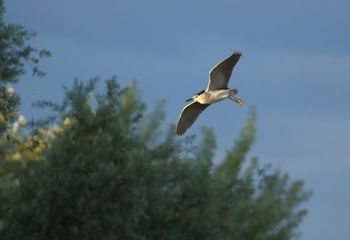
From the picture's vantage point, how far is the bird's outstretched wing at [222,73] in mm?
23125

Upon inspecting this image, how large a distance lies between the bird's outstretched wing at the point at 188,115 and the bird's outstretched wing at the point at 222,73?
2.10m

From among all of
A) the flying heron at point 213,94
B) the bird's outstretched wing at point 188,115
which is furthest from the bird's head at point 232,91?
the bird's outstretched wing at point 188,115

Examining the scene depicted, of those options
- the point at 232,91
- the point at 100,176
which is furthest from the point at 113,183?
the point at 232,91

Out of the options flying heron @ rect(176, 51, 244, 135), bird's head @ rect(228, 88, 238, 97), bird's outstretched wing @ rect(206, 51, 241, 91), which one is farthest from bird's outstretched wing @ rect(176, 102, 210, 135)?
bird's head @ rect(228, 88, 238, 97)

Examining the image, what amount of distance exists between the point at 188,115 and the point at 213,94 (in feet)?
7.94

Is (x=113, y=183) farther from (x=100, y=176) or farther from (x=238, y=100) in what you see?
(x=238, y=100)

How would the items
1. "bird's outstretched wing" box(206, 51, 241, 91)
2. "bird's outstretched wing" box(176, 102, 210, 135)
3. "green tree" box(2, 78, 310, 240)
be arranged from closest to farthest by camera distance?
"green tree" box(2, 78, 310, 240) → "bird's outstretched wing" box(206, 51, 241, 91) → "bird's outstretched wing" box(176, 102, 210, 135)

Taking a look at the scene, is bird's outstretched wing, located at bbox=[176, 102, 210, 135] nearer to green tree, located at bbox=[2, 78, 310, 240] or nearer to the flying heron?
the flying heron

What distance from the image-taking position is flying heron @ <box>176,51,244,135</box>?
76.8ft

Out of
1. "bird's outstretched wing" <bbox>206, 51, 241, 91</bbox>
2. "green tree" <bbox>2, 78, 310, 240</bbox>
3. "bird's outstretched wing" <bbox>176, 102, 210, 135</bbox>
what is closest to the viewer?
"green tree" <bbox>2, 78, 310, 240</bbox>

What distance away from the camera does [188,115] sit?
2669 centimetres

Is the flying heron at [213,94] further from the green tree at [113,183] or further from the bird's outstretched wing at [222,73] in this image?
the green tree at [113,183]

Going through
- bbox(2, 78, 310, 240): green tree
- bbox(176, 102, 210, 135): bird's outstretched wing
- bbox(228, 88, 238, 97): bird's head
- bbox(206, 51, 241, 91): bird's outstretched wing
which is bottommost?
bbox(2, 78, 310, 240): green tree

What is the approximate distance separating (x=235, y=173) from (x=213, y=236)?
6.93 metres
